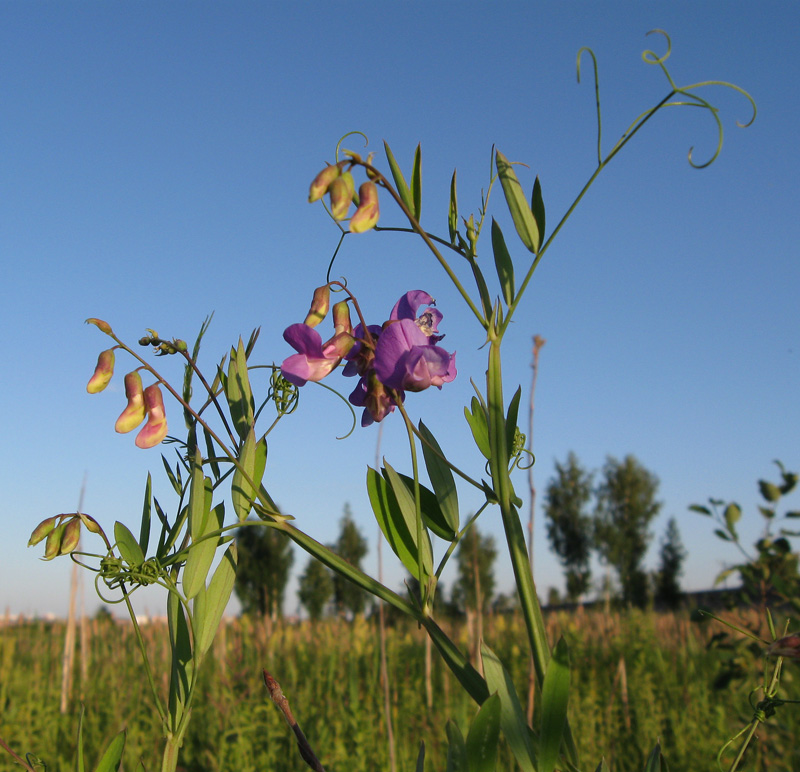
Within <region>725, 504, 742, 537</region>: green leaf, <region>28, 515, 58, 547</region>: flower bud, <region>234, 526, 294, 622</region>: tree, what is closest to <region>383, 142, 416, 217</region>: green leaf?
<region>28, 515, 58, 547</region>: flower bud

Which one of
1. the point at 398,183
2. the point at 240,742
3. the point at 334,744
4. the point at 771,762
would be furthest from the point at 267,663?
the point at 398,183

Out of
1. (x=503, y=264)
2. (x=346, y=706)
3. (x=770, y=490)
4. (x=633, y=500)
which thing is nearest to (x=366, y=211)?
(x=503, y=264)

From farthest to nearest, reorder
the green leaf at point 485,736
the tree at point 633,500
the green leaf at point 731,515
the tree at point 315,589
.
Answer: the tree at point 633,500
the tree at point 315,589
the green leaf at point 731,515
the green leaf at point 485,736

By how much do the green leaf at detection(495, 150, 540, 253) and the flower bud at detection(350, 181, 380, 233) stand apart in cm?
13

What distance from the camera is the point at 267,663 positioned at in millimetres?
3795

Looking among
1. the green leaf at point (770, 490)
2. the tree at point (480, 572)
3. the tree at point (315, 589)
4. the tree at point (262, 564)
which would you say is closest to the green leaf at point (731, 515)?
the green leaf at point (770, 490)

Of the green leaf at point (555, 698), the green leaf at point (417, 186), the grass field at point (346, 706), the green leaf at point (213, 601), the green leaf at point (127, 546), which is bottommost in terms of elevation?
the grass field at point (346, 706)

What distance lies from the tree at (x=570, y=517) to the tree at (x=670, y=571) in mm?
2587

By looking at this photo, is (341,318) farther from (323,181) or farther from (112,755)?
(112,755)

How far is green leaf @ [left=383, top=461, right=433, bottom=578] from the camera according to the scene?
0.67 metres

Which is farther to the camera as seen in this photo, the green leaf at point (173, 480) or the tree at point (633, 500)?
the tree at point (633, 500)

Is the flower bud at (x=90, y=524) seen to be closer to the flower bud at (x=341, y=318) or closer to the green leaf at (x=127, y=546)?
the green leaf at (x=127, y=546)

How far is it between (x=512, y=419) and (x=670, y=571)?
25686 mm

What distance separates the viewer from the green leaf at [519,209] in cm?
69
